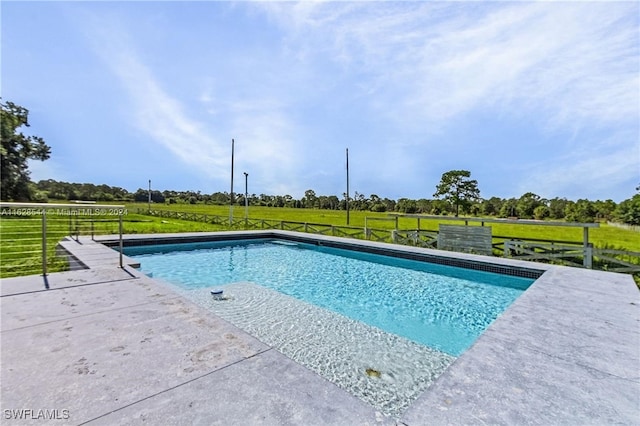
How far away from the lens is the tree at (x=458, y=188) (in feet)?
86.0

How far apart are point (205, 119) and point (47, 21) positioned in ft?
26.7

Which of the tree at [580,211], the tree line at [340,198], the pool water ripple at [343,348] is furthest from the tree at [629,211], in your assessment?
the pool water ripple at [343,348]

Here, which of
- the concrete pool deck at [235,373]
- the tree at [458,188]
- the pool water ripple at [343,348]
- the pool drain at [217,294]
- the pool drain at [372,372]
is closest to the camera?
the concrete pool deck at [235,373]

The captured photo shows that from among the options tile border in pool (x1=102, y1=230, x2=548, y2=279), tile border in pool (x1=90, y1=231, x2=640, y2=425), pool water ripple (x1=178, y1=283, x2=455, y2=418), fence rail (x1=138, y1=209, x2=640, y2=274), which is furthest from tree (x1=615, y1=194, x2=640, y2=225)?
pool water ripple (x1=178, y1=283, x2=455, y2=418)

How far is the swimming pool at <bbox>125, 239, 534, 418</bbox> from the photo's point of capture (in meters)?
3.11

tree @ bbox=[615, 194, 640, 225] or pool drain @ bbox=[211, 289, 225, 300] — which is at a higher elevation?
tree @ bbox=[615, 194, 640, 225]

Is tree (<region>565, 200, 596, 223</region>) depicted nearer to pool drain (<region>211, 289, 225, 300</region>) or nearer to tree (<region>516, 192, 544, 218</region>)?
tree (<region>516, 192, 544, 218</region>)

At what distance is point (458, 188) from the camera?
26562mm

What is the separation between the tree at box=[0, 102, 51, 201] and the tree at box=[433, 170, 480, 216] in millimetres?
30742

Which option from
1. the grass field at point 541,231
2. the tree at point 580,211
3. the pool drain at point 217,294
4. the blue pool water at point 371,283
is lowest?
the blue pool water at point 371,283

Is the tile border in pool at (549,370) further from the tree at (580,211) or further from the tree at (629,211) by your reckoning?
the tree at (580,211)

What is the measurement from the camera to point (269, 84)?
11.2 metres

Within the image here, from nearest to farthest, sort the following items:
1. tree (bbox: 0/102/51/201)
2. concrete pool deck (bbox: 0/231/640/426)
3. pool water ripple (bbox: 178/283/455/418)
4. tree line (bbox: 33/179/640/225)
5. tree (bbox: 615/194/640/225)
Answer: concrete pool deck (bbox: 0/231/640/426) → pool water ripple (bbox: 178/283/455/418) → tree (bbox: 0/102/51/201) → tree (bbox: 615/194/640/225) → tree line (bbox: 33/179/640/225)

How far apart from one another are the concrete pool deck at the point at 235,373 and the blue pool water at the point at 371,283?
146 cm
